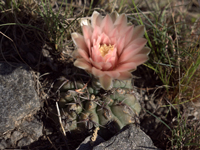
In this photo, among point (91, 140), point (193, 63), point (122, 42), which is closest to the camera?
point (122, 42)

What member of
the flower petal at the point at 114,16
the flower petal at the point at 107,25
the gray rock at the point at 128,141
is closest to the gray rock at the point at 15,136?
the gray rock at the point at 128,141

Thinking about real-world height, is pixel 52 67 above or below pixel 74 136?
above

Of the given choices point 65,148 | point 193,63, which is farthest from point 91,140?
point 193,63

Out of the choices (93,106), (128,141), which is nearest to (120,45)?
(93,106)

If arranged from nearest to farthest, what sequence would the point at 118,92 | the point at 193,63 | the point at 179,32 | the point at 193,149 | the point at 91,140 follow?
1. the point at 91,140
2. the point at 118,92
3. the point at 193,149
4. the point at 193,63
5. the point at 179,32

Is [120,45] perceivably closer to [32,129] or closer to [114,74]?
[114,74]

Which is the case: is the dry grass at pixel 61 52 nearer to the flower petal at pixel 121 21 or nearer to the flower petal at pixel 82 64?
the flower petal at pixel 121 21

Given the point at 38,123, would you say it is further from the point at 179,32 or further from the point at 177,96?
the point at 179,32

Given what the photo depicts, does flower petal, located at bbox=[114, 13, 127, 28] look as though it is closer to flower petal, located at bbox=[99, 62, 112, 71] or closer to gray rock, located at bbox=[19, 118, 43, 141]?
flower petal, located at bbox=[99, 62, 112, 71]
